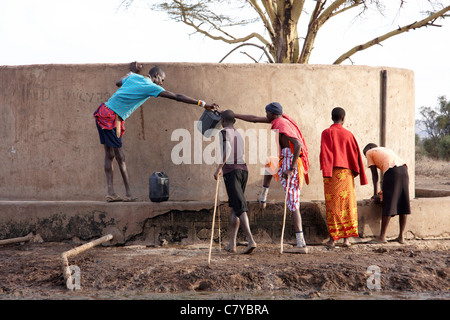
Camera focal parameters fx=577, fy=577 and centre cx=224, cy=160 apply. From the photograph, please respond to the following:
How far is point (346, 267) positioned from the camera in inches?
207

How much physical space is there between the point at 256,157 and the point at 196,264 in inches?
75.2

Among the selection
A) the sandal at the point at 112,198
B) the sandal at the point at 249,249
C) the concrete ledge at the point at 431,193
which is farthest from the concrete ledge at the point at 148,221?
the concrete ledge at the point at 431,193

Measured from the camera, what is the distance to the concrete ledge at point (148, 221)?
21.7 ft

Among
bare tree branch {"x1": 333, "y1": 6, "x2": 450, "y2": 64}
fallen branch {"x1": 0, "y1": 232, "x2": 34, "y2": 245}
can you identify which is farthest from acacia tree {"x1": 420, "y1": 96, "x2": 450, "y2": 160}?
fallen branch {"x1": 0, "y1": 232, "x2": 34, "y2": 245}

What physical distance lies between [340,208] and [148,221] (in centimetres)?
218

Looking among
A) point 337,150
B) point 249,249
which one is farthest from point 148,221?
point 337,150

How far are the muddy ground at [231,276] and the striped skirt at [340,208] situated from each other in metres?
0.42

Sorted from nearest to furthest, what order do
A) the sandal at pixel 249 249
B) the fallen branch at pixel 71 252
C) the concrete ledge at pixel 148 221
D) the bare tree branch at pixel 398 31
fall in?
1. the fallen branch at pixel 71 252
2. the sandal at pixel 249 249
3. the concrete ledge at pixel 148 221
4. the bare tree branch at pixel 398 31

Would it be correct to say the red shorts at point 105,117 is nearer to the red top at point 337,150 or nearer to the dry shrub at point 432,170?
the red top at point 337,150
